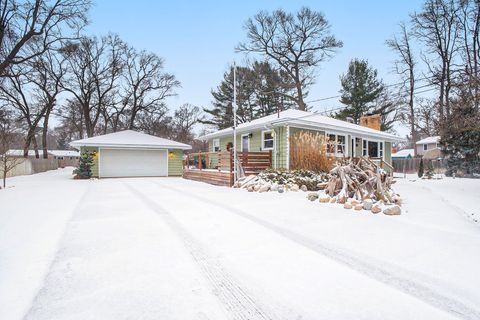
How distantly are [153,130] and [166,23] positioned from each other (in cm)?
1722

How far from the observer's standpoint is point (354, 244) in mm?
3414

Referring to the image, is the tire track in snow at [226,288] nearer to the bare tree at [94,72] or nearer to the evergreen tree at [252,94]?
the evergreen tree at [252,94]

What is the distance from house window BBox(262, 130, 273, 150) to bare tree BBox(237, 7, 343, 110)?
1016cm

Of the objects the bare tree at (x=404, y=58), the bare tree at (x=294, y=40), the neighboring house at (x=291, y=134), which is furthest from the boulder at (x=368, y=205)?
the bare tree at (x=404, y=58)

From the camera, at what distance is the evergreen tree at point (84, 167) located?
15.0 metres

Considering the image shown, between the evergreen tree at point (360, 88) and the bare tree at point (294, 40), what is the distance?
4034 mm

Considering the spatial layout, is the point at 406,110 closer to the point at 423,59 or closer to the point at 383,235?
the point at 423,59

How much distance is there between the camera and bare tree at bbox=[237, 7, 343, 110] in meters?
21.3

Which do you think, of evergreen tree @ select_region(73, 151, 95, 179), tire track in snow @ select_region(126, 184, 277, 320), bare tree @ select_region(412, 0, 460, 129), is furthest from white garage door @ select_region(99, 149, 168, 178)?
bare tree @ select_region(412, 0, 460, 129)

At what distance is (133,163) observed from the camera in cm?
1683

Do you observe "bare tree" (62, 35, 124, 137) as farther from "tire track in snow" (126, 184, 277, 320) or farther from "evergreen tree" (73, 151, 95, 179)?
"tire track in snow" (126, 184, 277, 320)

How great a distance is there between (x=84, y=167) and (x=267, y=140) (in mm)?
10405

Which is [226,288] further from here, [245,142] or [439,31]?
[439,31]

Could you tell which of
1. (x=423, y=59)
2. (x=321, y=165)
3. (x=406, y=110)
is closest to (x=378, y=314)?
(x=321, y=165)
